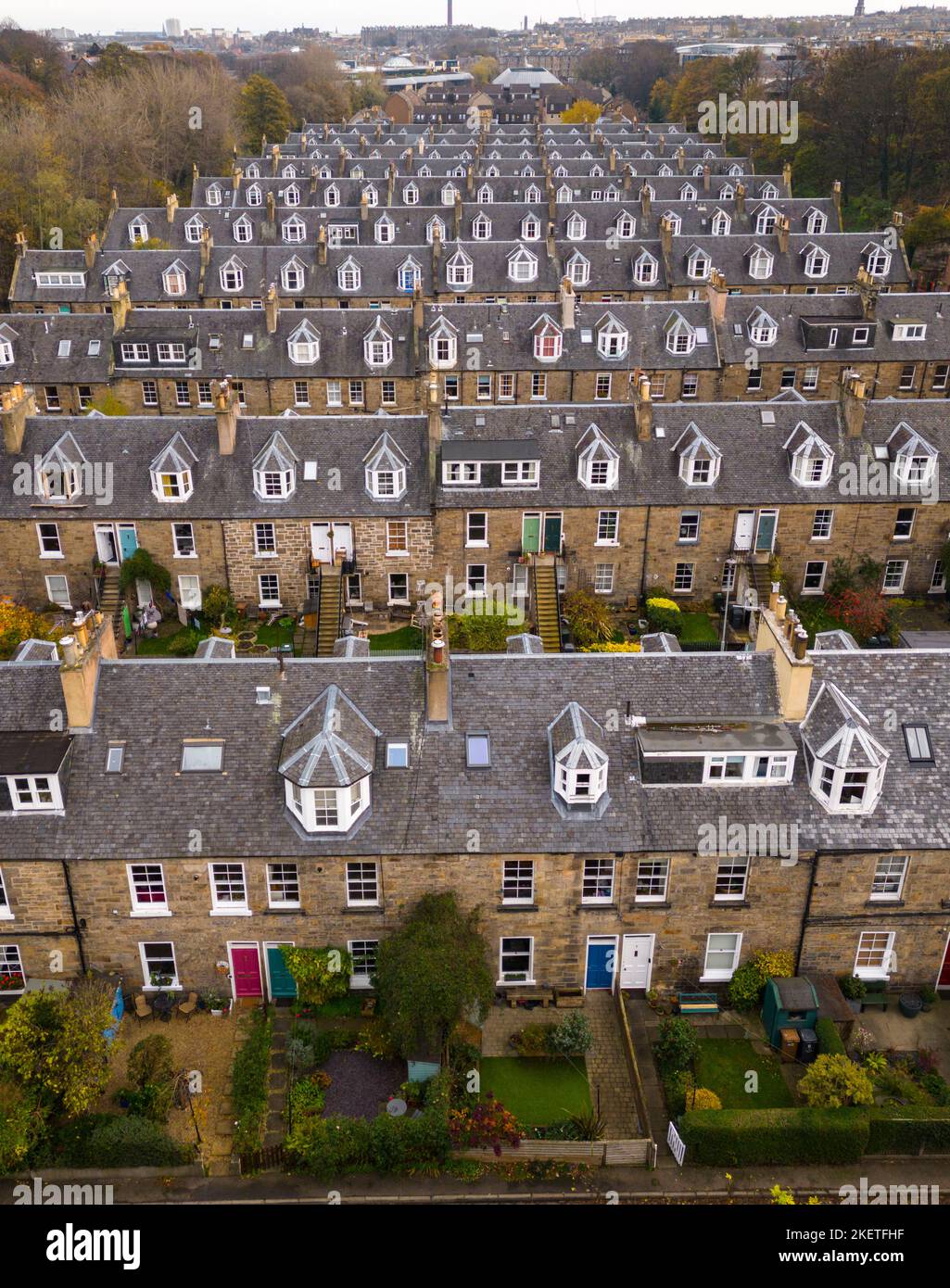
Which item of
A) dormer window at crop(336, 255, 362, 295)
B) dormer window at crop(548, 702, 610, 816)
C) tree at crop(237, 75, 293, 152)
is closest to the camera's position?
dormer window at crop(548, 702, 610, 816)

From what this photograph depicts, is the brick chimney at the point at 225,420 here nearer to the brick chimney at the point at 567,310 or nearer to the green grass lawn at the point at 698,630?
the green grass lawn at the point at 698,630

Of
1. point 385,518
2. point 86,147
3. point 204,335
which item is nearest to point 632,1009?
point 385,518

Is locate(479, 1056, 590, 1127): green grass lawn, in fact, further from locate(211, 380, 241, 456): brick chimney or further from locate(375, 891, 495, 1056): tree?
locate(211, 380, 241, 456): brick chimney

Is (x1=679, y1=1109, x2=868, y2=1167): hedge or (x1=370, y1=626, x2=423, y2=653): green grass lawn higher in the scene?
(x1=370, y1=626, x2=423, y2=653): green grass lawn

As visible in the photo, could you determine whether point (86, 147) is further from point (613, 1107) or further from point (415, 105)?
point (613, 1107)

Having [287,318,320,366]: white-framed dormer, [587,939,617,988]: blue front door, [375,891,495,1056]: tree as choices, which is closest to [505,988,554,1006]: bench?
[587,939,617,988]: blue front door

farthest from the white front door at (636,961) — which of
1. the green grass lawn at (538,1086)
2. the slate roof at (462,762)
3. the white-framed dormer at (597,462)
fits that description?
the white-framed dormer at (597,462)
